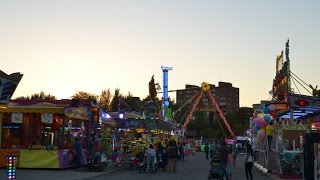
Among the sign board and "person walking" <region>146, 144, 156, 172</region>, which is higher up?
the sign board

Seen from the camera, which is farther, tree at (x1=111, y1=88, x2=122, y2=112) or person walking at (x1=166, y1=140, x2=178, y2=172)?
tree at (x1=111, y1=88, x2=122, y2=112)

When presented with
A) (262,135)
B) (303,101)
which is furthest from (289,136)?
(262,135)

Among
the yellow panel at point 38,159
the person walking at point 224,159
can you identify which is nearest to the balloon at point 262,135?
the person walking at point 224,159

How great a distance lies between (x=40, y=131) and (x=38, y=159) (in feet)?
6.18

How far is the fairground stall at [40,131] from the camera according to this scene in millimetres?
26109

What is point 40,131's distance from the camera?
89.9 feet

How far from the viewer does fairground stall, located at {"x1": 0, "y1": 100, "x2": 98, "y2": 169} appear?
2611 centimetres

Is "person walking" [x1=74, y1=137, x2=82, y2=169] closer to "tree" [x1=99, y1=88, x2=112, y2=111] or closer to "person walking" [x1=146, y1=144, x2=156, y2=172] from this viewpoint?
"person walking" [x1=146, y1=144, x2=156, y2=172]

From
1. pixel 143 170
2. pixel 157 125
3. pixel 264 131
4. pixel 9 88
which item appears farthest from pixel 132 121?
pixel 9 88

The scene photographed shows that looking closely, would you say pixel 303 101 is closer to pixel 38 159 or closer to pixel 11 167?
pixel 11 167

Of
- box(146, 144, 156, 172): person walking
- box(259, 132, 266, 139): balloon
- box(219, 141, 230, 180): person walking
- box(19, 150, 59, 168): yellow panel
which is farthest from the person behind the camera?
box(259, 132, 266, 139): balloon

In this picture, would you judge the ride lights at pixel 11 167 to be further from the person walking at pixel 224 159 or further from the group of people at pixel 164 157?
the group of people at pixel 164 157

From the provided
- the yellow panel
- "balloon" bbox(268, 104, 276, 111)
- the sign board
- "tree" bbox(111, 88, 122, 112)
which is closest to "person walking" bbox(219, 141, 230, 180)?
the sign board

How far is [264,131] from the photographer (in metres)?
28.8
